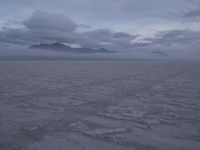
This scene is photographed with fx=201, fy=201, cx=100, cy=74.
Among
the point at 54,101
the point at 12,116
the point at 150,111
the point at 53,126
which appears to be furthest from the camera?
the point at 54,101

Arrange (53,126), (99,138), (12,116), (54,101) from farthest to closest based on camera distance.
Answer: (54,101)
(12,116)
(53,126)
(99,138)

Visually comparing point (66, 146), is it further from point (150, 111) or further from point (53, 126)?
point (150, 111)

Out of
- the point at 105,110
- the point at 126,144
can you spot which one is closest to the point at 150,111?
the point at 105,110

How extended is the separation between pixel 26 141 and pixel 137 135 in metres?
2.10

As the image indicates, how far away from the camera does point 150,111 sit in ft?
18.6

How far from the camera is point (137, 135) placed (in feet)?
13.0

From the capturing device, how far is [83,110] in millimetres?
5746

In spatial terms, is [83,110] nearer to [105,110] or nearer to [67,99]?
[105,110]

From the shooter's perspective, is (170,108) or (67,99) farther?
(67,99)

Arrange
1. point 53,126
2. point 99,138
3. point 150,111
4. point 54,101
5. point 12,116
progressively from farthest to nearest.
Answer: point 54,101, point 150,111, point 12,116, point 53,126, point 99,138

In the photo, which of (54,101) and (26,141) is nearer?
(26,141)

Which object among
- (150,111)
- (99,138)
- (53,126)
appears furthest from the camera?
(150,111)

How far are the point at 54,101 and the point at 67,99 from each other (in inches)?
19.9

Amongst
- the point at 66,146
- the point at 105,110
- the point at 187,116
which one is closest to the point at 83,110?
the point at 105,110
